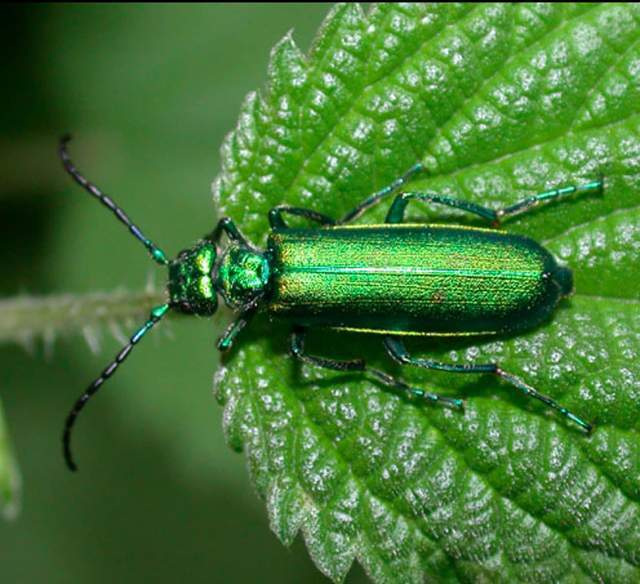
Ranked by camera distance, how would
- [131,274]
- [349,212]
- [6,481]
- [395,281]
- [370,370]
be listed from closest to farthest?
[6,481]
[370,370]
[395,281]
[349,212]
[131,274]

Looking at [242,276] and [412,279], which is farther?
[242,276]

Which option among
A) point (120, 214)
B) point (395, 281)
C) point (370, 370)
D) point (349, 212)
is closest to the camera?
point (370, 370)

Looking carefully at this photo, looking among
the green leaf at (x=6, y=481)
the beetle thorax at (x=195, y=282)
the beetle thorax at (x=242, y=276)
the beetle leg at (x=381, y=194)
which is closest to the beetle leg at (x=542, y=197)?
the beetle leg at (x=381, y=194)

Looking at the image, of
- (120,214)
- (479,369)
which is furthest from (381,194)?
(120,214)

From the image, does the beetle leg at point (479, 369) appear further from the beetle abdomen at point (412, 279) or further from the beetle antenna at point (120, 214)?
the beetle antenna at point (120, 214)

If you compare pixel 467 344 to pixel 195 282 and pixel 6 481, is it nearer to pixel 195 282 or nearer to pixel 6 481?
pixel 195 282

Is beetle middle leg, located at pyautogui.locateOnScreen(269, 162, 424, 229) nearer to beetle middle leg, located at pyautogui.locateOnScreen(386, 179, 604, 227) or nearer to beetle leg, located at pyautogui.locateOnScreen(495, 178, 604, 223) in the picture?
beetle middle leg, located at pyautogui.locateOnScreen(386, 179, 604, 227)

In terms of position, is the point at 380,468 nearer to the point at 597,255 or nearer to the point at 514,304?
the point at 514,304
